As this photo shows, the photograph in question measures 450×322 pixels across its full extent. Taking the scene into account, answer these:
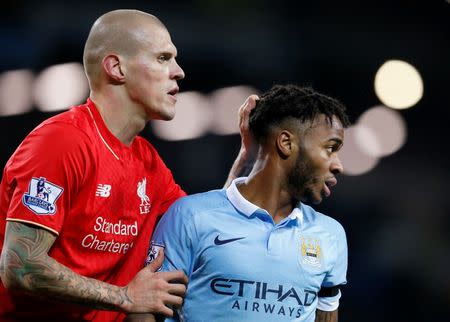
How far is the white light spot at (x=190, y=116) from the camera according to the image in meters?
7.90

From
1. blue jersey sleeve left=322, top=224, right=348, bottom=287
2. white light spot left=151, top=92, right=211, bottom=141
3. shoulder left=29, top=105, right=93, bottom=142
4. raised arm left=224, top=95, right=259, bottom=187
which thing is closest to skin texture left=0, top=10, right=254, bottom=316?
shoulder left=29, top=105, right=93, bottom=142

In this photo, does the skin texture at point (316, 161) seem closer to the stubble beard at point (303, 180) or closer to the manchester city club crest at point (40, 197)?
the stubble beard at point (303, 180)

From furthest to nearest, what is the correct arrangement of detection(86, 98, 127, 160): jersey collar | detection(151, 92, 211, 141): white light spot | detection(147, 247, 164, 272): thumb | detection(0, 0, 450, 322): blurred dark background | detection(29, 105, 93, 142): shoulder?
detection(151, 92, 211, 141): white light spot < detection(0, 0, 450, 322): blurred dark background < detection(86, 98, 127, 160): jersey collar < detection(147, 247, 164, 272): thumb < detection(29, 105, 93, 142): shoulder

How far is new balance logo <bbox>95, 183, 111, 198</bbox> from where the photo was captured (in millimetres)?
2783

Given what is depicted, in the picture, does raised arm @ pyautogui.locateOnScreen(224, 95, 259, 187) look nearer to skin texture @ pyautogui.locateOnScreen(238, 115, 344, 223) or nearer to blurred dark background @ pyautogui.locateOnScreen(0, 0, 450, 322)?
skin texture @ pyautogui.locateOnScreen(238, 115, 344, 223)

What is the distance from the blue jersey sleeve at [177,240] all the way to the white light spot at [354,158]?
5.59 m

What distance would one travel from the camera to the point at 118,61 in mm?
2986

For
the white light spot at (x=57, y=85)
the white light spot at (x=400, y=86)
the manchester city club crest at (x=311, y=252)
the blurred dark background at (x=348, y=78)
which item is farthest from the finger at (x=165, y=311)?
the white light spot at (x=400, y=86)

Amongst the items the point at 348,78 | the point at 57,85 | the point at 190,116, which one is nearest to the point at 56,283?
the point at 57,85

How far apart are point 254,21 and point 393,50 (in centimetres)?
152

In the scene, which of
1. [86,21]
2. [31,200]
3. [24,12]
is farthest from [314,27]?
[31,200]

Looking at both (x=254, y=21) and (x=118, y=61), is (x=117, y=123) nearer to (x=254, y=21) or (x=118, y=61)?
(x=118, y=61)

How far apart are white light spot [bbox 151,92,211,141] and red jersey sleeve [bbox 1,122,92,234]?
5.13 metres

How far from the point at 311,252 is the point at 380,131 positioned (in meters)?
5.75
